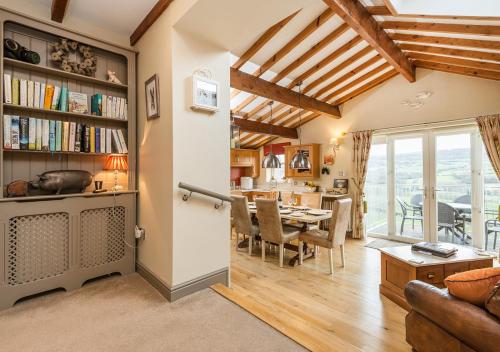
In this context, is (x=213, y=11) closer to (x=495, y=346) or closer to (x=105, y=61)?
(x=105, y=61)

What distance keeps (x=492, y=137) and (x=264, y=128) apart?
14.4 feet

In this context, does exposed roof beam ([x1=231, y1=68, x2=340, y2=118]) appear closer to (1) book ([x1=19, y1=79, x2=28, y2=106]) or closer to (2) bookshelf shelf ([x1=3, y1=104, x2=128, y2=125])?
(2) bookshelf shelf ([x1=3, y1=104, x2=128, y2=125])

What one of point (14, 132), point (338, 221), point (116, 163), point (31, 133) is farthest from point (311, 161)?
point (14, 132)

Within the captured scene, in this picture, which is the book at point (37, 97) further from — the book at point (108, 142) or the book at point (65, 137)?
the book at point (108, 142)

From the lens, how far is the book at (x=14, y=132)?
208 centimetres

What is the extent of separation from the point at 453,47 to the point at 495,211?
274 centimetres

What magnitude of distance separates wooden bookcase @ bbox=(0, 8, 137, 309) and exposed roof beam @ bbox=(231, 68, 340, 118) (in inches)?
73.1

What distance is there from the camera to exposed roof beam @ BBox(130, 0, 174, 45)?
2.26 meters

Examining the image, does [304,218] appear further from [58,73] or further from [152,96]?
[58,73]

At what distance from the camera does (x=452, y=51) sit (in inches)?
144

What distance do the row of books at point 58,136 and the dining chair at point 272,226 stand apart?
6.45 ft

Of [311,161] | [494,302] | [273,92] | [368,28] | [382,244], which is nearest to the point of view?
[494,302]

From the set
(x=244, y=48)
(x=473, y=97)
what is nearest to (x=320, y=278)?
(x=244, y=48)

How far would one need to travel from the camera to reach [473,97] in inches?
169
